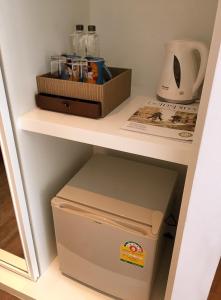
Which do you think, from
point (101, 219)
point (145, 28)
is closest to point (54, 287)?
point (101, 219)

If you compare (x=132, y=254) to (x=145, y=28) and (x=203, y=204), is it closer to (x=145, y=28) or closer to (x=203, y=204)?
(x=203, y=204)

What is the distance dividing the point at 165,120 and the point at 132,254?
1.60ft

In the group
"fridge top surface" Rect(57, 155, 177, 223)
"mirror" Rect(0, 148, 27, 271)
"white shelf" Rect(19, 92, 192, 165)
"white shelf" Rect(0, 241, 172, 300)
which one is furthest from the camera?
"mirror" Rect(0, 148, 27, 271)

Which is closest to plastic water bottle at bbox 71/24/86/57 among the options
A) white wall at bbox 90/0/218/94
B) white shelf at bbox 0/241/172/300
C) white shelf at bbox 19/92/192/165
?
white wall at bbox 90/0/218/94

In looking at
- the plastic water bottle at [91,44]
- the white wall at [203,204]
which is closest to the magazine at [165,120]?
the white wall at [203,204]

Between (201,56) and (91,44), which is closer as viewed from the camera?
(201,56)

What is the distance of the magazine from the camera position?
0.76 meters

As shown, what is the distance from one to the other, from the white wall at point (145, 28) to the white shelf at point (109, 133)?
27 centimetres

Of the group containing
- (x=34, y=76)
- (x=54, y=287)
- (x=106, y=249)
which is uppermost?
(x=34, y=76)

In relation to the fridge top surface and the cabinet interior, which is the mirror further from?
the fridge top surface

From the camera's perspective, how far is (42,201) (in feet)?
3.67

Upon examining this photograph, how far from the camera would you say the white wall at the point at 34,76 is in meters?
0.79

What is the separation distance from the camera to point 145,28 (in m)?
1.05

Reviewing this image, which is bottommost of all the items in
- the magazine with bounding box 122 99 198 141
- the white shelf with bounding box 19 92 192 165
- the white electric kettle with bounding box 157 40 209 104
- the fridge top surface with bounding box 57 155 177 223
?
the fridge top surface with bounding box 57 155 177 223
